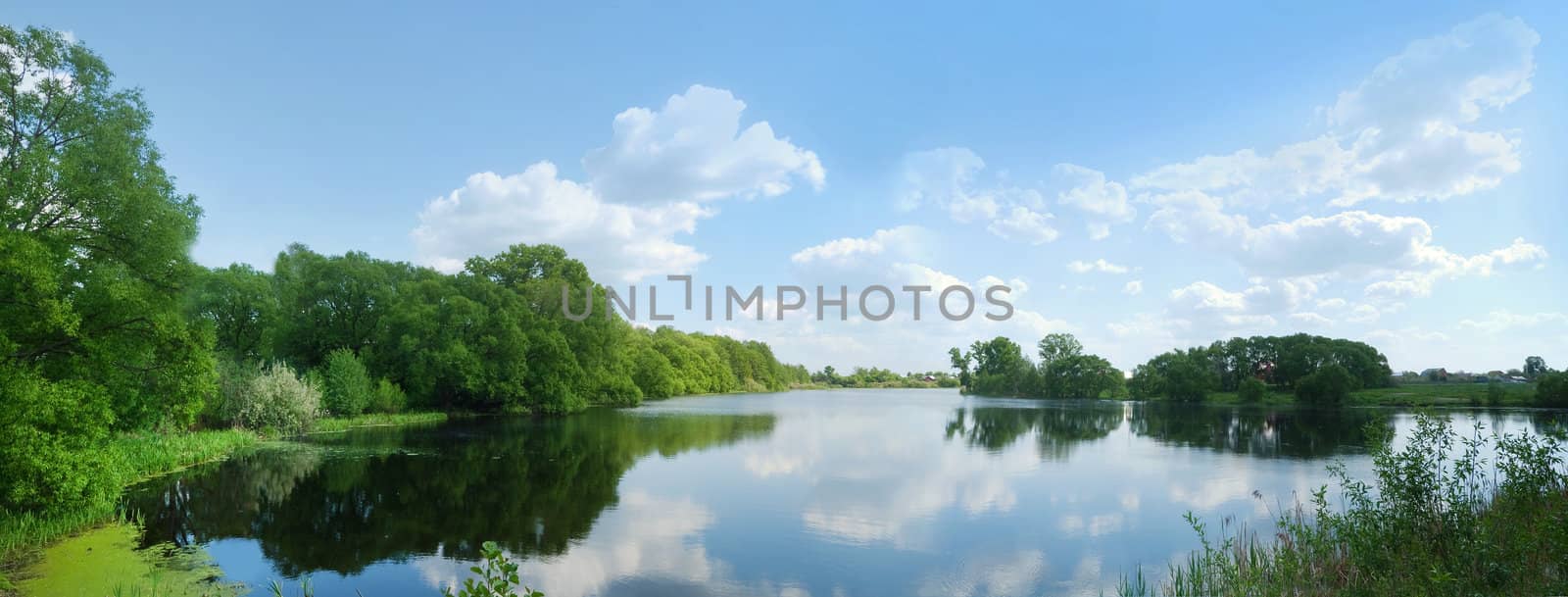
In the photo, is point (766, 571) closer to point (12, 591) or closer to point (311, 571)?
point (311, 571)

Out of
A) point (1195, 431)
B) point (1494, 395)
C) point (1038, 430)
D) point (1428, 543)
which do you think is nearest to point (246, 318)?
point (1038, 430)

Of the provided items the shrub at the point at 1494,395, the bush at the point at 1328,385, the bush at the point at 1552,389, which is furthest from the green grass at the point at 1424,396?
the bush at the point at 1552,389

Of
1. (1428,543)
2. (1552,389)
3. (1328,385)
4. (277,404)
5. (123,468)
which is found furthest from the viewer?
(1328,385)

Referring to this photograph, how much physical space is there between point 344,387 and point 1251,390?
295 ft

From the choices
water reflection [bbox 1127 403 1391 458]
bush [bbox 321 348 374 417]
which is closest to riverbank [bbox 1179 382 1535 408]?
water reflection [bbox 1127 403 1391 458]

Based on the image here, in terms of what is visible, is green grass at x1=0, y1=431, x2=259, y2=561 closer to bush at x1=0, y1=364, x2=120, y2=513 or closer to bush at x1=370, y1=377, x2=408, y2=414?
bush at x1=0, y1=364, x2=120, y2=513

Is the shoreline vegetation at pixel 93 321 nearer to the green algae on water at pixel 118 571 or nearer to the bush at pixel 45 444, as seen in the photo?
the bush at pixel 45 444

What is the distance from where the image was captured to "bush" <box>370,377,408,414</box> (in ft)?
136

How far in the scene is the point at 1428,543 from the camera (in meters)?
9.03

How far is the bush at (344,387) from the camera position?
38.1 metres

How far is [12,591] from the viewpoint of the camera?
31.7 ft

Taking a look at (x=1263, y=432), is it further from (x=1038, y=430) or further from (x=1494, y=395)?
(x=1494, y=395)

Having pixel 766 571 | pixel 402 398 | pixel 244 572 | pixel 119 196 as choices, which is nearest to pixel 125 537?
pixel 244 572

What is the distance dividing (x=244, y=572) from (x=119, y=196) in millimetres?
8747
